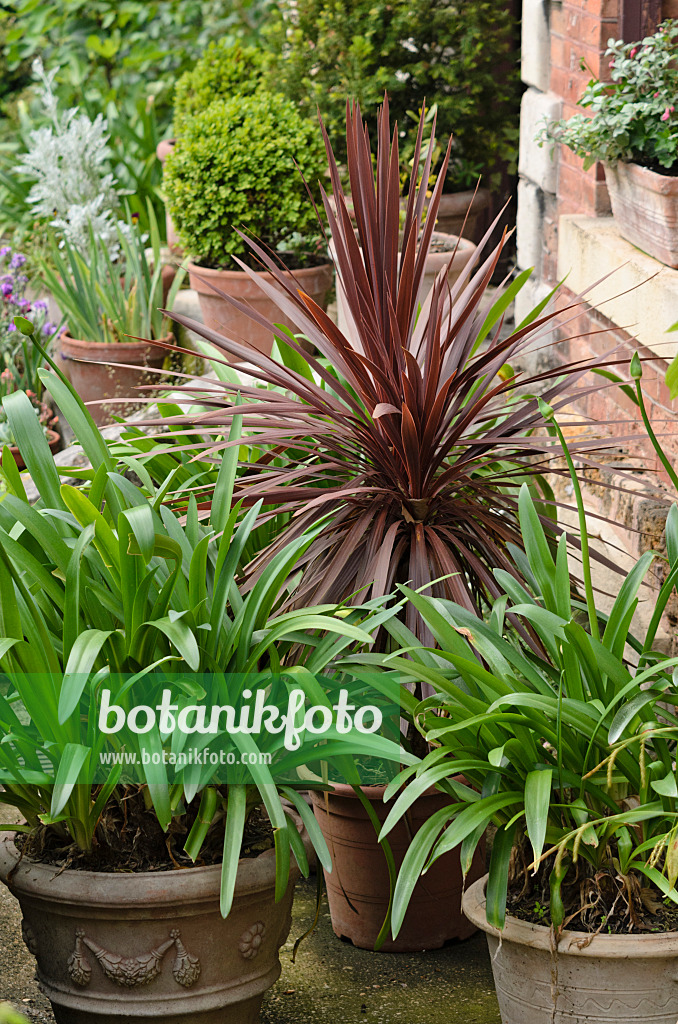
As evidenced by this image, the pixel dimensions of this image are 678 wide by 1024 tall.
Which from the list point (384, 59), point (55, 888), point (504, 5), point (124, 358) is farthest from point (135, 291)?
point (55, 888)

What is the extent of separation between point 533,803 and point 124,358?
313 centimetres

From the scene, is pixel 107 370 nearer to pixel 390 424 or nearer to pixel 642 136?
pixel 642 136

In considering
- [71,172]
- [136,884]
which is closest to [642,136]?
[136,884]

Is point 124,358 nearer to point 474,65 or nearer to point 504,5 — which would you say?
point 474,65

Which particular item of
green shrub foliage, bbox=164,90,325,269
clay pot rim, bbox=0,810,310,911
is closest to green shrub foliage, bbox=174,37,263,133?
green shrub foliage, bbox=164,90,325,269

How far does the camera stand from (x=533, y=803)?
1.52 m

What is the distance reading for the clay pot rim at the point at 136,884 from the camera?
1.69 meters

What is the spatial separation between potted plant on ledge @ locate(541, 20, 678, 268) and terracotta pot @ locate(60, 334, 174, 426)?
6.19 feet

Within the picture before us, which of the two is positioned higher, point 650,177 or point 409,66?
point 409,66

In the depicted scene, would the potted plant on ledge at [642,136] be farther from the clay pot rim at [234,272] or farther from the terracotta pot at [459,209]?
the terracotta pot at [459,209]

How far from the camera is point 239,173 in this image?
3977 millimetres

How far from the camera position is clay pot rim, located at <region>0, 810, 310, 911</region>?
1688 millimetres

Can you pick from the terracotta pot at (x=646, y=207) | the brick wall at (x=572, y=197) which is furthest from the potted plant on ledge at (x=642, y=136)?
the brick wall at (x=572, y=197)

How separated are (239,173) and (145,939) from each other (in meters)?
2.95
